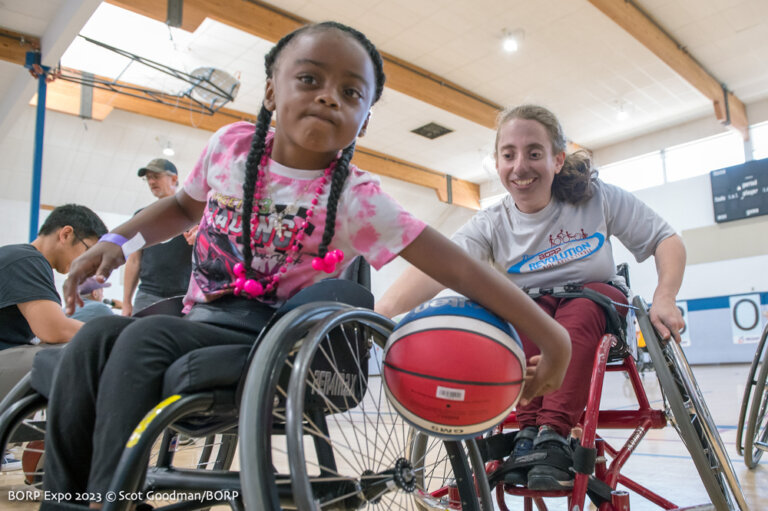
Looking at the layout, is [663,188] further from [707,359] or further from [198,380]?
[198,380]

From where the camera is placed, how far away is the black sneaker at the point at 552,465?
115 centimetres

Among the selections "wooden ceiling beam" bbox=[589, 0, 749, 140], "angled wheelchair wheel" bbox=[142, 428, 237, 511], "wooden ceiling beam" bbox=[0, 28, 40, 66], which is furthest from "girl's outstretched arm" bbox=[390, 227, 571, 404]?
"wooden ceiling beam" bbox=[0, 28, 40, 66]

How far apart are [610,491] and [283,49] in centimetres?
113

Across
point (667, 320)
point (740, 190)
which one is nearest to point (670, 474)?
point (667, 320)

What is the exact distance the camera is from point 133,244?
1.10 metres

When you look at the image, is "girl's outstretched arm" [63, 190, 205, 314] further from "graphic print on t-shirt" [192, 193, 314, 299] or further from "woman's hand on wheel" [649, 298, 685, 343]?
"woman's hand on wheel" [649, 298, 685, 343]

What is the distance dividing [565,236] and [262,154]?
963mm

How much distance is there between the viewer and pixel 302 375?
2.44 ft

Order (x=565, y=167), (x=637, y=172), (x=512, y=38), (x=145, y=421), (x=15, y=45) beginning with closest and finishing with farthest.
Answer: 1. (x=145, y=421)
2. (x=565, y=167)
3. (x=15, y=45)
4. (x=512, y=38)
5. (x=637, y=172)

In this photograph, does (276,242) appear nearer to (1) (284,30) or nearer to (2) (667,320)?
(2) (667,320)

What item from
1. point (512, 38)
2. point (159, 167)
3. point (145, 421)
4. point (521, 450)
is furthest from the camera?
point (512, 38)

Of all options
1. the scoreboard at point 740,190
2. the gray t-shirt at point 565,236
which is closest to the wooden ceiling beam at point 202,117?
the scoreboard at point 740,190

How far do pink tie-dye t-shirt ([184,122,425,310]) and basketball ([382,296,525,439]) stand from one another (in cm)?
15

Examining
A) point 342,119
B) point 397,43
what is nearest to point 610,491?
point 342,119
